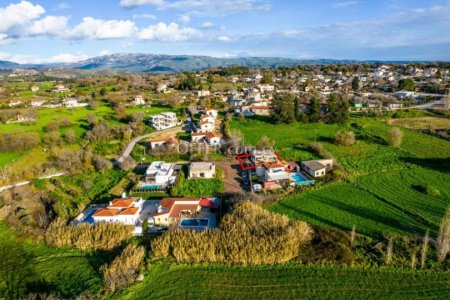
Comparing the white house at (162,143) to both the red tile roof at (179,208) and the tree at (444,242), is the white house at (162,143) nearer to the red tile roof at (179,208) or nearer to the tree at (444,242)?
the red tile roof at (179,208)

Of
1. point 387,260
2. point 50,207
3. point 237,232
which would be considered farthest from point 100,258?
point 387,260

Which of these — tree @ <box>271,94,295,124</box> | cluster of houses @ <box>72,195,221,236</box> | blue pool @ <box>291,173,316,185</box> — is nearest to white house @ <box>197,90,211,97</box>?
tree @ <box>271,94,295,124</box>

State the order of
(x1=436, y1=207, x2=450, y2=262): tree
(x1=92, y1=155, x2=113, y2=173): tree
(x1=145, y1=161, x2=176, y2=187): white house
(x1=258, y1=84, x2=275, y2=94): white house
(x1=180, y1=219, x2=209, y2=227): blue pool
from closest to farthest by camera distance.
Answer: (x1=436, y1=207, x2=450, y2=262): tree, (x1=180, y1=219, x2=209, y2=227): blue pool, (x1=145, y1=161, x2=176, y2=187): white house, (x1=92, y1=155, x2=113, y2=173): tree, (x1=258, y1=84, x2=275, y2=94): white house

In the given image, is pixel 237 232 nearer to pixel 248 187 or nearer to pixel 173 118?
pixel 248 187

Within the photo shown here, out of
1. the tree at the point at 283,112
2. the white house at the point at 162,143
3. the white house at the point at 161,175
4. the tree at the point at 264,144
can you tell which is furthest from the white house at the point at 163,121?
the tree at the point at 264,144

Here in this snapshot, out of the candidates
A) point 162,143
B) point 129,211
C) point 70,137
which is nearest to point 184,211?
point 129,211

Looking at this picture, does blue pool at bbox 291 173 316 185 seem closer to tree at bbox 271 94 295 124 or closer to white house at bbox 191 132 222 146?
white house at bbox 191 132 222 146
